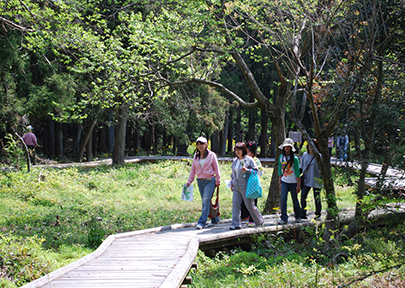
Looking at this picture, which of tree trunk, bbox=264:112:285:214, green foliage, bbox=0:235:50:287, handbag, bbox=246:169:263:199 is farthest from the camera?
tree trunk, bbox=264:112:285:214

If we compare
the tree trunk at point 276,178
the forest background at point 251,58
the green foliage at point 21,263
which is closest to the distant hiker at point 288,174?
the forest background at point 251,58

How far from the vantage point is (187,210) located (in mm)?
12203

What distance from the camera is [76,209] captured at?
11.2m

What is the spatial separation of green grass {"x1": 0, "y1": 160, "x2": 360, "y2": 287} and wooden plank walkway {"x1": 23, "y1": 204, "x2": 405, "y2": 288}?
0.75 m

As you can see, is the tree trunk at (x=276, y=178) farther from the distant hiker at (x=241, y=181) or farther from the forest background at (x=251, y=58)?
the distant hiker at (x=241, y=181)

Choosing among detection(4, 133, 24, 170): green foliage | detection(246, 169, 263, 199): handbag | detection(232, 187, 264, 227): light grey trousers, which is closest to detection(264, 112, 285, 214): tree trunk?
detection(232, 187, 264, 227): light grey trousers

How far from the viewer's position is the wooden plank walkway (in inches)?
199

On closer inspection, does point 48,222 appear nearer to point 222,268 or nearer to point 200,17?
point 222,268

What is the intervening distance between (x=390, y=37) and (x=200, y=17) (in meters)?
4.86

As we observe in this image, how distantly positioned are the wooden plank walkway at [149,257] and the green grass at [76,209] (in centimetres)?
75

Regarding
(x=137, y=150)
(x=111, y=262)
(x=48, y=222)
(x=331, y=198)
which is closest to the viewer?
(x=111, y=262)

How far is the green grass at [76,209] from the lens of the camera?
634 cm

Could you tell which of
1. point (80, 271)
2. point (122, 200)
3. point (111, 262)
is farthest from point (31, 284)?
point (122, 200)

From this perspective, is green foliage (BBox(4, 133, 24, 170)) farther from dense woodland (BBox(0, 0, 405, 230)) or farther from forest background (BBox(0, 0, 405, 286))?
dense woodland (BBox(0, 0, 405, 230))
